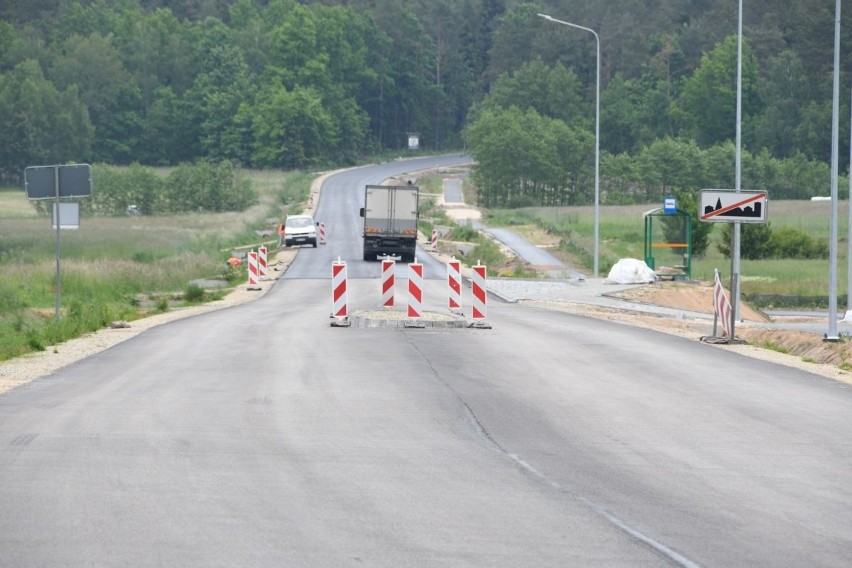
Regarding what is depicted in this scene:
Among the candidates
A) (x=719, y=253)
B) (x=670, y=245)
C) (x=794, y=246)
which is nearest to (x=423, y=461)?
(x=670, y=245)

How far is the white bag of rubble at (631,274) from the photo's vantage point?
4700 centimetres

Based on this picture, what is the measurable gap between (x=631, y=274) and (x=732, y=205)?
816 inches

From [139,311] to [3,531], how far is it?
2644 centimetres

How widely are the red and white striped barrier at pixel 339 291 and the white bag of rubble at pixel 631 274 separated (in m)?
20.0

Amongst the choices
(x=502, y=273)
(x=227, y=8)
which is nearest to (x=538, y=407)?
(x=502, y=273)

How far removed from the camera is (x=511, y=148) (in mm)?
118500

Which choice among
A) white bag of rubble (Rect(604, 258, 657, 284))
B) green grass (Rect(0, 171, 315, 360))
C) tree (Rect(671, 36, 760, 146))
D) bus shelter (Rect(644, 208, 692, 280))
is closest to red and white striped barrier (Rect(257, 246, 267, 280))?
green grass (Rect(0, 171, 315, 360))

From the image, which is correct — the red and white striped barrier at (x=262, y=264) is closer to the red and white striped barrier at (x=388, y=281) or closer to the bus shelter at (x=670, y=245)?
the bus shelter at (x=670, y=245)

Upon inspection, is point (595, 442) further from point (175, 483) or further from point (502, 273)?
point (502, 273)

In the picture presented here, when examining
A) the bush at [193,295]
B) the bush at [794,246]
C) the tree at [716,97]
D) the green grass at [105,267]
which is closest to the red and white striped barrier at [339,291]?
the green grass at [105,267]

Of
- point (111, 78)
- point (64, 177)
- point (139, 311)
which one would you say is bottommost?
point (139, 311)

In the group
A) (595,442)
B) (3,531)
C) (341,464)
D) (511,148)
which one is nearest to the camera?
(3,531)

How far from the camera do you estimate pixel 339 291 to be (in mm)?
28656

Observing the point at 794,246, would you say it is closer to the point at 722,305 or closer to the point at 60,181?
the point at 722,305
